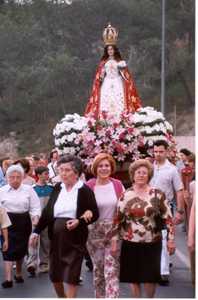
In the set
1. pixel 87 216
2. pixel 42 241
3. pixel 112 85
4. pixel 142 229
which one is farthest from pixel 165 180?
pixel 112 85

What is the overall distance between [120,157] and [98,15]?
40.5 metres

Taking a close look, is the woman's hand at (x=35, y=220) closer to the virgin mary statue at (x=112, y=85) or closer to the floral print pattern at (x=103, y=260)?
the floral print pattern at (x=103, y=260)

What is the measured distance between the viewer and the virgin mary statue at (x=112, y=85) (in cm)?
1299

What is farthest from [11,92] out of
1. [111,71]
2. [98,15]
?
[111,71]

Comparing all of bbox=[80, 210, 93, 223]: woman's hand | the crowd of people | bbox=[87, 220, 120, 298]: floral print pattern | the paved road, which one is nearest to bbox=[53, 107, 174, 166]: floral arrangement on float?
the paved road

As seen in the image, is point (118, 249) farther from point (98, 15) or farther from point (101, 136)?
point (98, 15)

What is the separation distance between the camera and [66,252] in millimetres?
7047

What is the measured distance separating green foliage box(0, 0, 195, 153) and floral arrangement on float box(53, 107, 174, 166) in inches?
1461

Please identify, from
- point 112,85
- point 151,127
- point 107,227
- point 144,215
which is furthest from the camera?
point 112,85

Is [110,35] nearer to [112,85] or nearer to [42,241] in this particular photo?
[112,85]

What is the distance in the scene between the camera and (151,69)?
49.3 meters

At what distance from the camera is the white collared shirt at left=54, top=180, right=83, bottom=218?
7.03 m

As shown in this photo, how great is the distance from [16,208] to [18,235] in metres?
0.37

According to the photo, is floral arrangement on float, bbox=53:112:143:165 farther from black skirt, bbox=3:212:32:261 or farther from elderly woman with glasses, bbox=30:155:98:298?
elderly woman with glasses, bbox=30:155:98:298
